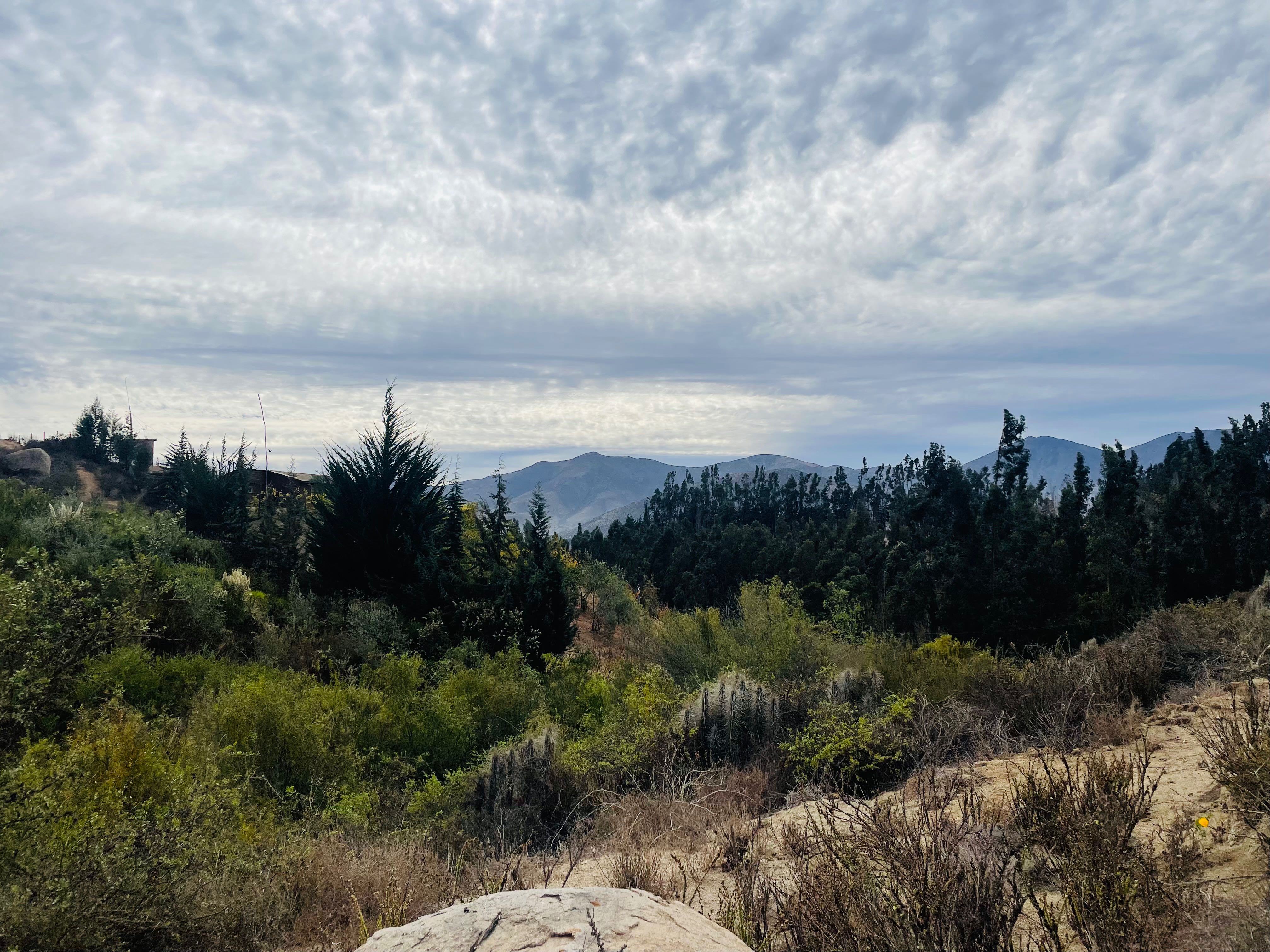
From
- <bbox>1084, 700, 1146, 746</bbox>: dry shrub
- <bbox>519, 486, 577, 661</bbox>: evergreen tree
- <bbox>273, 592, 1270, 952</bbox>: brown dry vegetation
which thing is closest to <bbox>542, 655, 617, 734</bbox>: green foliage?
<bbox>273, 592, 1270, 952</bbox>: brown dry vegetation

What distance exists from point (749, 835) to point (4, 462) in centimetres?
3211

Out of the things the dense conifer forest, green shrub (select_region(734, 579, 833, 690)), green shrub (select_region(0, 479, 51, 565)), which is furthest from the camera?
green shrub (select_region(0, 479, 51, 565))

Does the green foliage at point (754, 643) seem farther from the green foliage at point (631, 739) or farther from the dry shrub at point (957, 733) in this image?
the dry shrub at point (957, 733)

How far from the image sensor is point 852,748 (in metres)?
6.56

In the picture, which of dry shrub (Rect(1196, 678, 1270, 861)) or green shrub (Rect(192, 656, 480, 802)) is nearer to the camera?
dry shrub (Rect(1196, 678, 1270, 861))

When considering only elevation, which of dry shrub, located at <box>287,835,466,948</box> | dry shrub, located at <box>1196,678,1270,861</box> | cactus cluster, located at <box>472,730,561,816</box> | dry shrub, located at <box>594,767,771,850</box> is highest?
dry shrub, located at <box>1196,678,1270,861</box>

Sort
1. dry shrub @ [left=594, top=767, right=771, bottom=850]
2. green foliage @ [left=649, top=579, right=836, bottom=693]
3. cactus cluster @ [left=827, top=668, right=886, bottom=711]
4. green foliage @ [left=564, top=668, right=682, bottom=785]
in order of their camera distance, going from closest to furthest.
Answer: dry shrub @ [left=594, top=767, right=771, bottom=850], green foliage @ [left=564, top=668, right=682, bottom=785], cactus cluster @ [left=827, top=668, right=886, bottom=711], green foliage @ [left=649, top=579, right=836, bottom=693]

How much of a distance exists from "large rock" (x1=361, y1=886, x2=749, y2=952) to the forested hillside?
1745 cm

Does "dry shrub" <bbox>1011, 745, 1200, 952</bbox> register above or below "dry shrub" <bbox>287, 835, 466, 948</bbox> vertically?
above

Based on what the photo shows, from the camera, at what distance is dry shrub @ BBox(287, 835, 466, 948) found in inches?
149

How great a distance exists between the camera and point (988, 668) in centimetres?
891

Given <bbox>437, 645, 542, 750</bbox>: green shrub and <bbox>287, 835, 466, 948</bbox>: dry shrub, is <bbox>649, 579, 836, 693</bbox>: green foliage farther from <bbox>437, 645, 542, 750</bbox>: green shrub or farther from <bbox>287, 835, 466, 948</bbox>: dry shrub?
<bbox>287, 835, 466, 948</bbox>: dry shrub

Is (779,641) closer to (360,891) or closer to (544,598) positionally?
(544,598)

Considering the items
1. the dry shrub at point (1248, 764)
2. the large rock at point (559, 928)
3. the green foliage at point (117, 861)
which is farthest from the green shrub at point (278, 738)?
the dry shrub at point (1248, 764)
